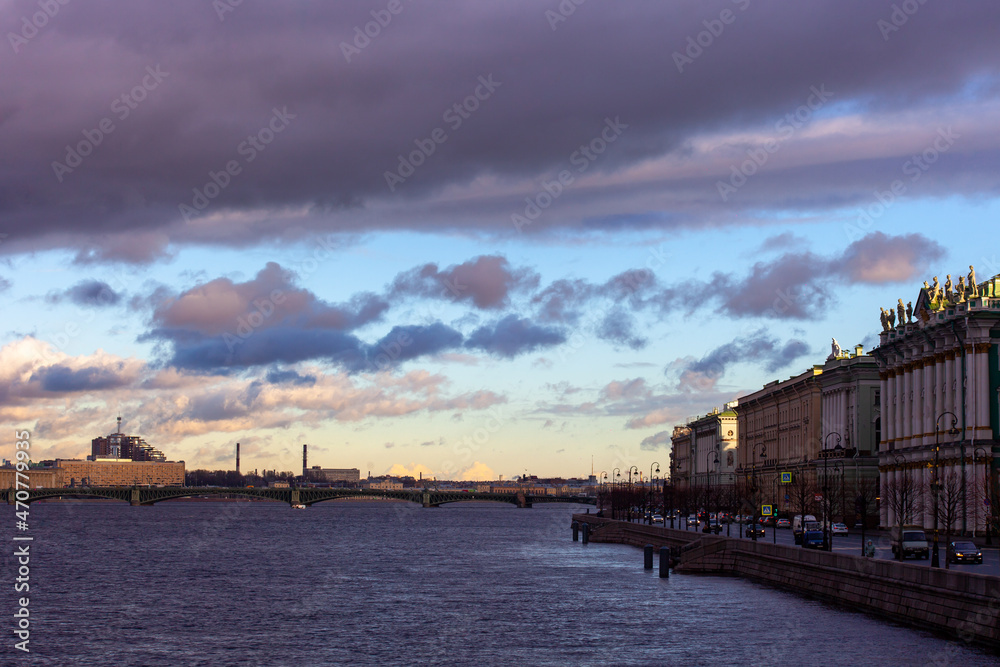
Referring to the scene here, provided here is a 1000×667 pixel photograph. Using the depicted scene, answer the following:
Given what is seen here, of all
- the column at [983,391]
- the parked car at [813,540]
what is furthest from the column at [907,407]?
the parked car at [813,540]

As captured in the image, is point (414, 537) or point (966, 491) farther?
point (414, 537)

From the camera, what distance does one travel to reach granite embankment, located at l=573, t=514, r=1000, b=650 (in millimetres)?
47031

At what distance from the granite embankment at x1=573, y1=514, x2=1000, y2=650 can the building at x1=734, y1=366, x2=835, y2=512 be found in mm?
48153

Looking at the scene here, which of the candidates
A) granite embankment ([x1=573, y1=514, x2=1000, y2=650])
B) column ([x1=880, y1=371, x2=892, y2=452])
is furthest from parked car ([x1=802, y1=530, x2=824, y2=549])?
column ([x1=880, y1=371, x2=892, y2=452])

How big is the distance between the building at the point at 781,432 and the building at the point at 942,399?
23028 millimetres

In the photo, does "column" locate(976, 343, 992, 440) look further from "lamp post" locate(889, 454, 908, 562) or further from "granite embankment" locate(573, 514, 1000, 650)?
"granite embankment" locate(573, 514, 1000, 650)

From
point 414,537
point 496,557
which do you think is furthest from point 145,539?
point 496,557

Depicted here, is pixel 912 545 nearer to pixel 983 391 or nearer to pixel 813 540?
pixel 813 540

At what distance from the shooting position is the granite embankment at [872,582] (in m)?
47.0

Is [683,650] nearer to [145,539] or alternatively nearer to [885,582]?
[885,582]

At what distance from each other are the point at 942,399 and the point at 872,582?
156 ft

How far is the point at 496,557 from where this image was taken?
11706 centimetres

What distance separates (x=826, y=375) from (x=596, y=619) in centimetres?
8413

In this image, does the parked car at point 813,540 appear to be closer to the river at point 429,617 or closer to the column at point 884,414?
the river at point 429,617
